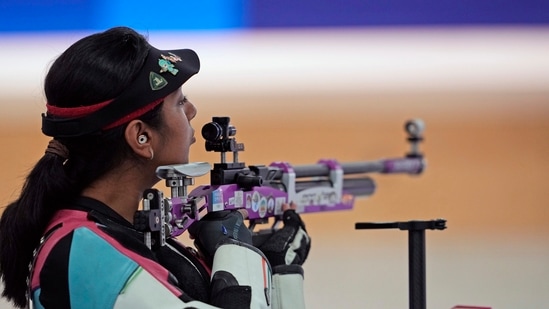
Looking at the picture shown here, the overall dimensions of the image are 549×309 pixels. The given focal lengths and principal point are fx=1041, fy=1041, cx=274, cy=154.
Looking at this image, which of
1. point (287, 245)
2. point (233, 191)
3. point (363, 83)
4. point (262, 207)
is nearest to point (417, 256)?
point (287, 245)

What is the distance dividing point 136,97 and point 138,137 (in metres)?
0.07

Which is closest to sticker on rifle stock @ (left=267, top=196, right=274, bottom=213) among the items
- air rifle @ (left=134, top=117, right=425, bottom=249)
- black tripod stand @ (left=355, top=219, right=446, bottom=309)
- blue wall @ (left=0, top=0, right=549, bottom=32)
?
air rifle @ (left=134, top=117, right=425, bottom=249)

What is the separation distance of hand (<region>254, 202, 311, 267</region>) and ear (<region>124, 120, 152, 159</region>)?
370 mm

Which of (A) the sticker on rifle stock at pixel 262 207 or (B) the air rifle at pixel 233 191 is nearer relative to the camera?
(B) the air rifle at pixel 233 191

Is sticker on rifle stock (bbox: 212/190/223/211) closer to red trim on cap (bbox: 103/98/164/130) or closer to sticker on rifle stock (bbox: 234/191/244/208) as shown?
sticker on rifle stock (bbox: 234/191/244/208)

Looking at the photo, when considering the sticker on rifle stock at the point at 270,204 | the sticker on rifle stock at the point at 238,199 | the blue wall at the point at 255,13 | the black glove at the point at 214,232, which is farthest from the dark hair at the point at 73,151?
the blue wall at the point at 255,13

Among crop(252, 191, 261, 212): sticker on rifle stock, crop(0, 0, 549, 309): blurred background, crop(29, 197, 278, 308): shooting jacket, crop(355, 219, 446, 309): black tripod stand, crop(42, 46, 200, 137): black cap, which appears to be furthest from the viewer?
crop(0, 0, 549, 309): blurred background

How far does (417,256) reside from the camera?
1.76 meters

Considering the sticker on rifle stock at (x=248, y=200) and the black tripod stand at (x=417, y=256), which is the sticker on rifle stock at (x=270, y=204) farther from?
the black tripod stand at (x=417, y=256)

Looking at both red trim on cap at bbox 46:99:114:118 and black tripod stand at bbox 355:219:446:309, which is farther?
black tripod stand at bbox 355:219:446:309

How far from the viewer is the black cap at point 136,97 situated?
160 centimetres

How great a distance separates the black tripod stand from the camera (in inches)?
68.6

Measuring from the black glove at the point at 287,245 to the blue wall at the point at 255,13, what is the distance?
3.81 metres

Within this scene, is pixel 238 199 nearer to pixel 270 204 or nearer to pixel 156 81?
pixel 270 204
